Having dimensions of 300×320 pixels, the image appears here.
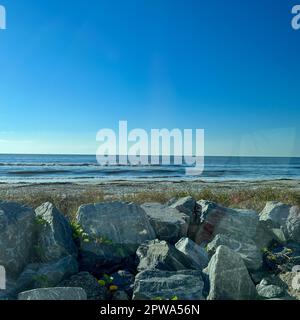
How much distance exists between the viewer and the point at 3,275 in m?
3.39

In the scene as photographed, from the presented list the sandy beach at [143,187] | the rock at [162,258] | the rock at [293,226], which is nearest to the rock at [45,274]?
the rock at [162,258]

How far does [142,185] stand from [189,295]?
33.3 feet

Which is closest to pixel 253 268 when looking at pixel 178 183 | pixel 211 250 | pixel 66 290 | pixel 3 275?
pixel 211 250

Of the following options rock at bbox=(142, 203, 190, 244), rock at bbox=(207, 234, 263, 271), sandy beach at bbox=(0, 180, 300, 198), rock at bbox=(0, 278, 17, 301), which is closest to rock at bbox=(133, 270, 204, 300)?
rock at bbox=(207, 234, 263, 271)

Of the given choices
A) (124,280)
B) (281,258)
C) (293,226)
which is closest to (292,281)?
(281,258)

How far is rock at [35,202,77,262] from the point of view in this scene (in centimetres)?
366

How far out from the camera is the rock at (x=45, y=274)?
337cm

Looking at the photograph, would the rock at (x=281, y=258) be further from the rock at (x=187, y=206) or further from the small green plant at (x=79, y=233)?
the small green plant at (x=79, y=233)

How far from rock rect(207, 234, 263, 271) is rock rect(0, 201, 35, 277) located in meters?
1.94

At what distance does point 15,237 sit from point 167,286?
60.8 inches

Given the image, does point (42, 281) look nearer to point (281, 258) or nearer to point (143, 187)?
point (281, 258)

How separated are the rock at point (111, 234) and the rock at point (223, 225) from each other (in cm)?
75

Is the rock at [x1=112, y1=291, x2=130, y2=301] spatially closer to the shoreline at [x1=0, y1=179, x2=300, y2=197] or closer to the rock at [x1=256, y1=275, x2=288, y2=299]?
the rock at [x1=256, y1=275, x2=288, y2=299]
